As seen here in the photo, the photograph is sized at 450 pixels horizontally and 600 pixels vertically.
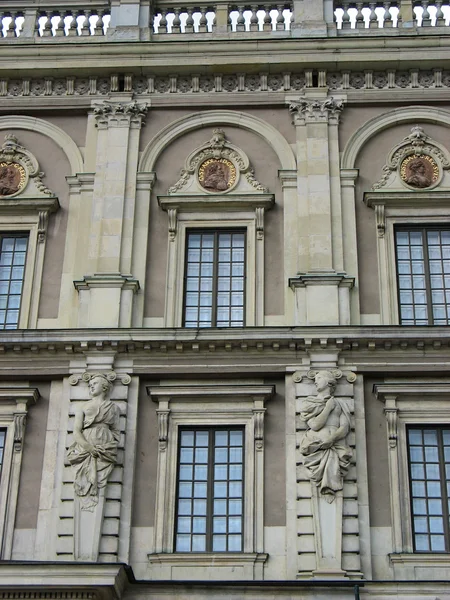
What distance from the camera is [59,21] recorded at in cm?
3011

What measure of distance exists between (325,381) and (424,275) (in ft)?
12.7

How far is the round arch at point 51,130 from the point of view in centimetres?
2806

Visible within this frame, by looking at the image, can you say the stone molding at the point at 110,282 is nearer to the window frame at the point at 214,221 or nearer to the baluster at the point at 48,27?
the window frame at the point at 214,221

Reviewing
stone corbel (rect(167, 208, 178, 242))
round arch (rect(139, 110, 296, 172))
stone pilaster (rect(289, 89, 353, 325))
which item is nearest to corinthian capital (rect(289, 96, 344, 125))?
stone pilaster (rect(289, 89, 353, 325))

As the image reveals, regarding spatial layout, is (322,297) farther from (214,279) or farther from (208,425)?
(208,425)

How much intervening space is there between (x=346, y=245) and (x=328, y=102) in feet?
12.6

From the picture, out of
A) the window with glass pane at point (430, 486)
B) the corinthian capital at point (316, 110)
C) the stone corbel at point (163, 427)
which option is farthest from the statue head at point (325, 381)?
the corinthian capital at point (316, 110)

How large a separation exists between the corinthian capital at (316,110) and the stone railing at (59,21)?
5.37 metres

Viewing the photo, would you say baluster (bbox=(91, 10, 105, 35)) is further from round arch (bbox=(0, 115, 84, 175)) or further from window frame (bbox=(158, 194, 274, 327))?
window frame (bbox=(158, 194, 274, 327))

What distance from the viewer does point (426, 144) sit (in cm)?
2778

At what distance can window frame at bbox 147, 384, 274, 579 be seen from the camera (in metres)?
22.8

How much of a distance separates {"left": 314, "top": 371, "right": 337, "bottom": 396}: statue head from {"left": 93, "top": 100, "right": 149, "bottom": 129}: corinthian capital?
787 cm

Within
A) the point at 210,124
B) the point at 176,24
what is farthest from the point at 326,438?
the point at 176,24

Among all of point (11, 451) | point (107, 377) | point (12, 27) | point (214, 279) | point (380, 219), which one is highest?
point (12, 27)
